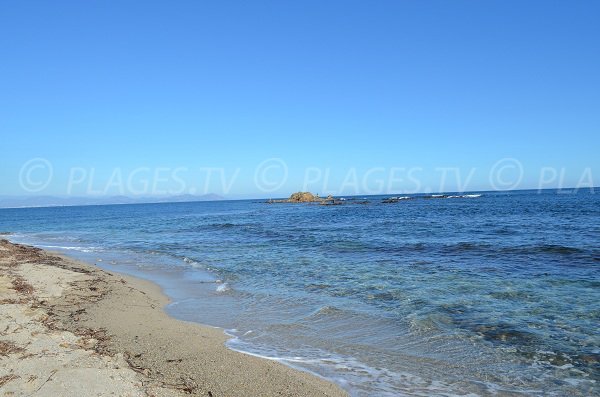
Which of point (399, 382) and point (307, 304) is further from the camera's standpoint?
point (307, 304)

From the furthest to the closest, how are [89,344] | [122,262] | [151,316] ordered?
[122,262] < [151,316] < [89,344]

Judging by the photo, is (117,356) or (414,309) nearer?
(117,356)

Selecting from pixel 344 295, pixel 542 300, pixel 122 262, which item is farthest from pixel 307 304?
pixel 122 262

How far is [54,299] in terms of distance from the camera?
9.95m

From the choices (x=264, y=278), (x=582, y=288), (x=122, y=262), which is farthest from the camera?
(x=122, y=262)

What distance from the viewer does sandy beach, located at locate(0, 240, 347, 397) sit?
Result: 5.10 m

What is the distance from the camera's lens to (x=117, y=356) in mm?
6148

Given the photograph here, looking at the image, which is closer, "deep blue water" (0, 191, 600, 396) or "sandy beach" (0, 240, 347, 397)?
"sandy beach" (0, 240, 347, 397)

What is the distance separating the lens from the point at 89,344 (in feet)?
21.8

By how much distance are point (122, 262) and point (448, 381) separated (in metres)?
16.9

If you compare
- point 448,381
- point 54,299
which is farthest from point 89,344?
point 448,381

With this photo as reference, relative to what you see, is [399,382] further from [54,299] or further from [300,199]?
[300,199]

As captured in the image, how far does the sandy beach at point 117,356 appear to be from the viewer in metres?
5.10

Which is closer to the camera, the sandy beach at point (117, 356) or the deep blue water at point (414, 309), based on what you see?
the sandy beach at point (117, 356)
